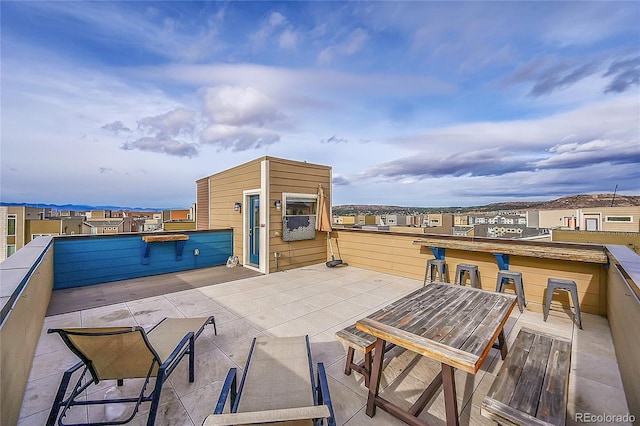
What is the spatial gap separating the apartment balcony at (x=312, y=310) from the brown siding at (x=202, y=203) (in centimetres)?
245

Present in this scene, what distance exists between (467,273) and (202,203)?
8.24m

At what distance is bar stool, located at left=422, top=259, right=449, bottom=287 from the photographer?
4.77 metres

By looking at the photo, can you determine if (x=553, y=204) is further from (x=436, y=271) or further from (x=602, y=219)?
(x=436, y=271)

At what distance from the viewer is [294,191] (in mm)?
6219

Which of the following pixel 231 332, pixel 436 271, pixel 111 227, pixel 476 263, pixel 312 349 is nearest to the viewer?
pixel 312 349

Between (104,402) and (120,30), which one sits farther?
(120,30)

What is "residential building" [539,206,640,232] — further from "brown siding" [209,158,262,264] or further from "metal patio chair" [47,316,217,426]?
"metal patio chair" [47,316,217,426]

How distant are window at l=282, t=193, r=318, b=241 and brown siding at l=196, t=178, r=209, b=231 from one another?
385 cm

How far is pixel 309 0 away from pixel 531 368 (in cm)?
751

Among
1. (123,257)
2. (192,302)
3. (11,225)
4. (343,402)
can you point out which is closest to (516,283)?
(343,402)

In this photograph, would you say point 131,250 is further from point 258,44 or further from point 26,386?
point 258,44

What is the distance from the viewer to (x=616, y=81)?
22.1 ft

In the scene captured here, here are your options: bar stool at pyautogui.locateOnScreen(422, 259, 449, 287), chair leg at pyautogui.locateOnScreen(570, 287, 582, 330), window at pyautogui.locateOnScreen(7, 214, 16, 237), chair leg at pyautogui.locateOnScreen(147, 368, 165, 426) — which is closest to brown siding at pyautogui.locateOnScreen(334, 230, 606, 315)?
bar stool at pyautogui.locateOnScreen(422, 259, 449, 287)

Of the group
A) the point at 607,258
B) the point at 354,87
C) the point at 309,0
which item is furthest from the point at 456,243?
the point at 309,0
